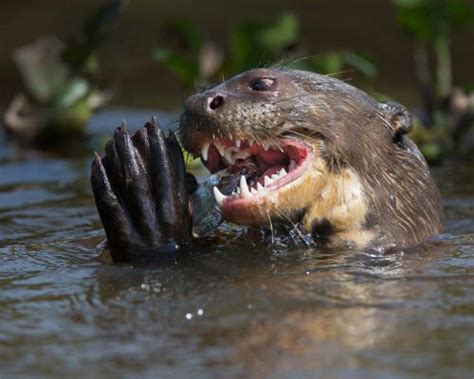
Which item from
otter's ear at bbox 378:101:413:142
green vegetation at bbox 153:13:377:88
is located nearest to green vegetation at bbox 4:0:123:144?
green vegetation at bbox 153:13:377:88

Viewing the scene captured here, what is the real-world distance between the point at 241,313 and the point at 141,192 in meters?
0.68

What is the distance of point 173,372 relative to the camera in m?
3.07

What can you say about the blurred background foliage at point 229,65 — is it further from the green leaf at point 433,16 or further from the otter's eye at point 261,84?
the otter's eye at point 261,84

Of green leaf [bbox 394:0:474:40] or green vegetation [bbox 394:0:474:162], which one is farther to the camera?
green leaf [bbox 394:0:474:40]

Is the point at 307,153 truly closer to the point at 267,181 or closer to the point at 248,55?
the point at 267,181

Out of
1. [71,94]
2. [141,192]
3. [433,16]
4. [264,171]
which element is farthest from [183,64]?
[141,192]

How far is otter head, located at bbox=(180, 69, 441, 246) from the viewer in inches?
156

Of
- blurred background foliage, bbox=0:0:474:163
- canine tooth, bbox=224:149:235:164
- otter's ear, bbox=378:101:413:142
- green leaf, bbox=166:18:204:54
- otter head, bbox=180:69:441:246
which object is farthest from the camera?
green leaf, bbox=166:18:204:54

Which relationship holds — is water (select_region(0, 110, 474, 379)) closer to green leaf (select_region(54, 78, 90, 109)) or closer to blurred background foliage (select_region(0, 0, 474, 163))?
blurred background foliage (select_region(0, 0, 474, 163))

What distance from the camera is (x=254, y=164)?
13.6 ft

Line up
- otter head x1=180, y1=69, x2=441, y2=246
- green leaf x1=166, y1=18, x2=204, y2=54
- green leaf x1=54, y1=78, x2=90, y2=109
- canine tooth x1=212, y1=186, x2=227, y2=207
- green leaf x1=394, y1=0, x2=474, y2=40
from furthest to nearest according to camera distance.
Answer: green leaf x1=54, y1=78, x2=90, y2=109
green leaf x1=166, y1=18, x2=204, y2=54
green leaf x1=394, y1=0, x2=474, y2=40
otter head x1=180, y1=69, x2=441, y2=246
canine tooth x1=212, y1=186, x2=227, y2=207

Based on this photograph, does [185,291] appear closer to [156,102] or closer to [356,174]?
[356,174]

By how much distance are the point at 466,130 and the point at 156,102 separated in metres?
2.43

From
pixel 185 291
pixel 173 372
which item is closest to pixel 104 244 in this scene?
pixel 185 291
